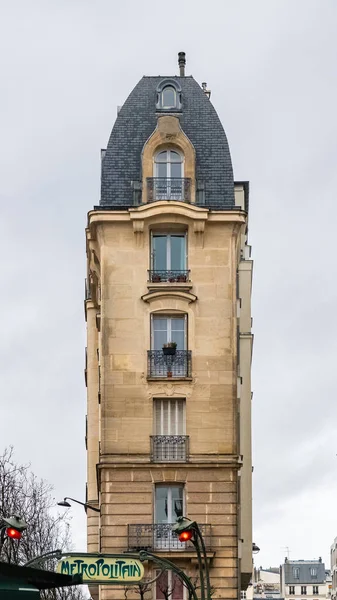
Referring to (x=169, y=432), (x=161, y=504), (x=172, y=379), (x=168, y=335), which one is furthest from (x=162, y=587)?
(x=168, y=335)

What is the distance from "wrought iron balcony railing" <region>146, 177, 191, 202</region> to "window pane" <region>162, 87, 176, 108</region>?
11.5 feet

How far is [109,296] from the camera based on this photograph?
47.3 m

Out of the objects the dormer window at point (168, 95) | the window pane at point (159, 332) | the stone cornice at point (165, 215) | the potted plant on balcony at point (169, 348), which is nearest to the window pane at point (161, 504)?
the potted plant on balcony at point (169, 348)

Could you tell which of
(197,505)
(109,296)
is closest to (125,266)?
(109,296)

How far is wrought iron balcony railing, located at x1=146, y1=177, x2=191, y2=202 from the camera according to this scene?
48.0 m

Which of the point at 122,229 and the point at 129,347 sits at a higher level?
the point at 122,229

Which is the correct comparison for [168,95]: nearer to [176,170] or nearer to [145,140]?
[145,140]

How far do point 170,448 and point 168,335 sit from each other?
3.77 meters

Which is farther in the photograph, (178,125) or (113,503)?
(178,125)

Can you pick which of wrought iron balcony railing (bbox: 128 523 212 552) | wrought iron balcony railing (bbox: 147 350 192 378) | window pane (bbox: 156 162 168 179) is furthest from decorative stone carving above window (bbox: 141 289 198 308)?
wrought iron balcony railing (bbox: 128 523 212 552)

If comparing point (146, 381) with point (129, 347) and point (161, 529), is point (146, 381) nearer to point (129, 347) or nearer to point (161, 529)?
point (129, 347)

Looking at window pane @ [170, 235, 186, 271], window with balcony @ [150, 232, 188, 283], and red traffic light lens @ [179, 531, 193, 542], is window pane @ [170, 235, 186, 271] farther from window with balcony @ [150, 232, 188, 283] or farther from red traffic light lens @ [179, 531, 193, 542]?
red traffic light lens @ [179, 531, 193, 542]

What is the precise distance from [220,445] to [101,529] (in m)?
4.66

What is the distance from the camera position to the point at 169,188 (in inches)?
1892
